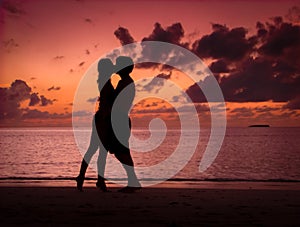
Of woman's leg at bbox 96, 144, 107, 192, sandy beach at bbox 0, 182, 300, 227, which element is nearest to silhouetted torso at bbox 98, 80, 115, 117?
woman's leg at bbox 96, 144, 107, 192

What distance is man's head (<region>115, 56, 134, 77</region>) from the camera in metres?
9.41

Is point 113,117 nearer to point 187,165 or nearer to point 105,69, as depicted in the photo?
point 105,69

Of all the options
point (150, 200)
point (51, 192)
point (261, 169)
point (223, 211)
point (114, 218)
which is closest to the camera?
point (114, 218)

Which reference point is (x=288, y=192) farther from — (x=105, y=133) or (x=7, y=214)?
(x=7, y=214)

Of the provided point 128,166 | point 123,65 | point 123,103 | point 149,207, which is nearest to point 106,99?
point 123,103

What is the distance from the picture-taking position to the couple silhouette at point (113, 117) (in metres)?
9.44

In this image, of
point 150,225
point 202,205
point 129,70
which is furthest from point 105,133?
point 150,225

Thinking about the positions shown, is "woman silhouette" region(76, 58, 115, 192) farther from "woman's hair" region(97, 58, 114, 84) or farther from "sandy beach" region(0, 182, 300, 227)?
"sandy beach" region(0, 182, 300, 227)

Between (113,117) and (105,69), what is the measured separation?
100 centimetres

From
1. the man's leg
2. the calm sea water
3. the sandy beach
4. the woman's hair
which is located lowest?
the calm sea water

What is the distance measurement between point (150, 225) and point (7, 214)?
217 cm

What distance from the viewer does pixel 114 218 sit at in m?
6.48

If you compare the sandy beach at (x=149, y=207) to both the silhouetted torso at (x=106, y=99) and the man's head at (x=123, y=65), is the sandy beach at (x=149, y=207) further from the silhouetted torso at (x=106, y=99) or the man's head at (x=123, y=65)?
the man's head at (x=123, y=65)

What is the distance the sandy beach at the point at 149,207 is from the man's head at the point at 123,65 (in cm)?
245
